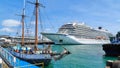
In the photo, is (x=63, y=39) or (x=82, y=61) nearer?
(x=82, y=61)

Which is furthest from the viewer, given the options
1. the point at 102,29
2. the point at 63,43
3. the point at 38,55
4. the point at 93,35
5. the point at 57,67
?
the point at 102,29

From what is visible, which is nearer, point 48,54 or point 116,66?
point 116,66

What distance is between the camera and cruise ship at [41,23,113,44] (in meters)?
127

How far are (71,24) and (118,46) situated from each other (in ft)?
290

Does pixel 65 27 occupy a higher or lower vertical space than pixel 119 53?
higher

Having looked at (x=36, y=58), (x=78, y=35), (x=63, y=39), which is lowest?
(x=36, y=58)

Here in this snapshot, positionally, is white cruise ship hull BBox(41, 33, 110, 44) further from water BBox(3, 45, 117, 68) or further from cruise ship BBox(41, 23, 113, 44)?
water BBox(3, 45, 117, 68)

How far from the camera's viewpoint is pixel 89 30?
5704 inches

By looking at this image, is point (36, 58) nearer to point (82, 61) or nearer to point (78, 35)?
point (82, 61)

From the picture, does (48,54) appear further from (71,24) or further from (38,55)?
(71,24)

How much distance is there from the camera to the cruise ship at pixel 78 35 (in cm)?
12706

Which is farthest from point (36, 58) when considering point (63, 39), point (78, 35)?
point (78, 35)

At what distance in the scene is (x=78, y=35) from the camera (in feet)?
453

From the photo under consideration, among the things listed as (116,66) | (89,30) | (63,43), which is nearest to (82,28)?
(89,30)
